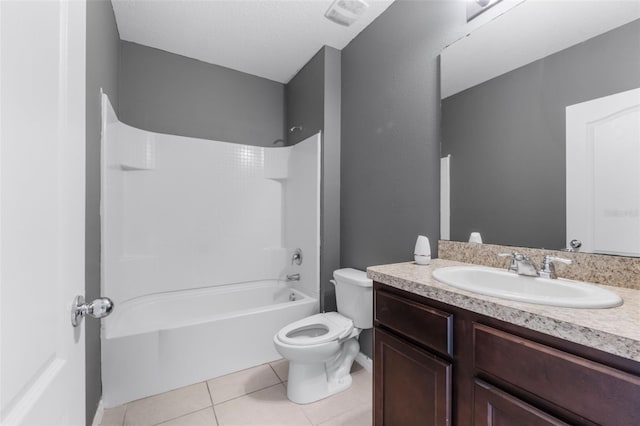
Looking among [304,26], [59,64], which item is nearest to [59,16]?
[59,64]

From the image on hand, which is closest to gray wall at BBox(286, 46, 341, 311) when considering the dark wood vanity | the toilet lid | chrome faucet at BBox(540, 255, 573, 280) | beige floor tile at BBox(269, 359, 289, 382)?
the toilet lid

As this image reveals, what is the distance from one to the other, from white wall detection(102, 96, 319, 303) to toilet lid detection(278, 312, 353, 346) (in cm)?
46

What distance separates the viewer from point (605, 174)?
1021 mm

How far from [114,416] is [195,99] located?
97.6 inches

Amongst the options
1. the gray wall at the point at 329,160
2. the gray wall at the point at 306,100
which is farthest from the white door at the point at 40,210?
the gray wall at the point at 306,100

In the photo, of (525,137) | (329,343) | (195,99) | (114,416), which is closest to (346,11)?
(525,137)

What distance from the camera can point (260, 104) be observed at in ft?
Result: 9.68

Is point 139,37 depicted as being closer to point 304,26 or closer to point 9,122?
point 304,26

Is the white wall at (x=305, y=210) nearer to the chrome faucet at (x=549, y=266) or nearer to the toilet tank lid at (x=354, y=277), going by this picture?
the toilet tank lid at (x=354, y=277)

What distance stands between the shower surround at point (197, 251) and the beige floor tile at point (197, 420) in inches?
12.4

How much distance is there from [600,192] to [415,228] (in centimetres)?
84

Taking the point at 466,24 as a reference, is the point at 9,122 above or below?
below

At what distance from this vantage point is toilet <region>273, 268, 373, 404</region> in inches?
65.0

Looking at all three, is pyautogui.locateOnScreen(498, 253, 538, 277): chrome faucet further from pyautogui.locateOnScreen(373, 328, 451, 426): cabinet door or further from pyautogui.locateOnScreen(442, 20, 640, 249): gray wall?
pyautogui.locateOnScreen(373, 328, 451, 426): cabinet door
